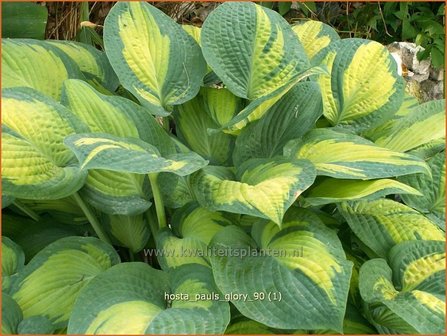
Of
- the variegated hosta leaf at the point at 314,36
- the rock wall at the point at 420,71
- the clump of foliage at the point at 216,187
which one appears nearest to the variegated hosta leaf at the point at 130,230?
the clump of foliage at the point at 216,187

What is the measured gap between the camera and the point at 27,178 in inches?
29.8

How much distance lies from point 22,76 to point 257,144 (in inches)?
14.9

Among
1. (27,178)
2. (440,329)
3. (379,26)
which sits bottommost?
(379,26)

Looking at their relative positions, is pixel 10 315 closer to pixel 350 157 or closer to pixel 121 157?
pixel 121 157

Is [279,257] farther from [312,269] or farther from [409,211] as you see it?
[409,211]

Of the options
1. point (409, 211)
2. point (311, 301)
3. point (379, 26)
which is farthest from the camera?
point (379, 26)

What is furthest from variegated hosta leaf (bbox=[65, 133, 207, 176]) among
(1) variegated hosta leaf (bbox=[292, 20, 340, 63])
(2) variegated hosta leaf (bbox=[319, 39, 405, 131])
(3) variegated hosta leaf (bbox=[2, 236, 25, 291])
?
(1) variegated hosta leaf (bbox=[292, 20, 340, 63])

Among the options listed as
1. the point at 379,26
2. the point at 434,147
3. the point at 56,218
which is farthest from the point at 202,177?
the point at 379,26

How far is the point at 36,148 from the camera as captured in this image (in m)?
0.79

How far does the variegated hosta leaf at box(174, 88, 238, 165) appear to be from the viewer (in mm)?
1014

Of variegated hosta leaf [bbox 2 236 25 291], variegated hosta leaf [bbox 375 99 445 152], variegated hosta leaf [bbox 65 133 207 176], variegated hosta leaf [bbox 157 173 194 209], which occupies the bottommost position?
variegated hosta leaf [bbox 2 236 25 291]

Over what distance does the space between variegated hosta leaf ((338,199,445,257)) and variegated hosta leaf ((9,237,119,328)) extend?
35cm

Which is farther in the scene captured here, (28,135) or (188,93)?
(188,93)

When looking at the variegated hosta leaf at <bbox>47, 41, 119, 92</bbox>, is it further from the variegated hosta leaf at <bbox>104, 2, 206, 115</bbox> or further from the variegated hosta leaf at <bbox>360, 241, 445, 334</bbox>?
the variegated hosta leaf at <bbox>360, 241, 445, 334</bbox>
